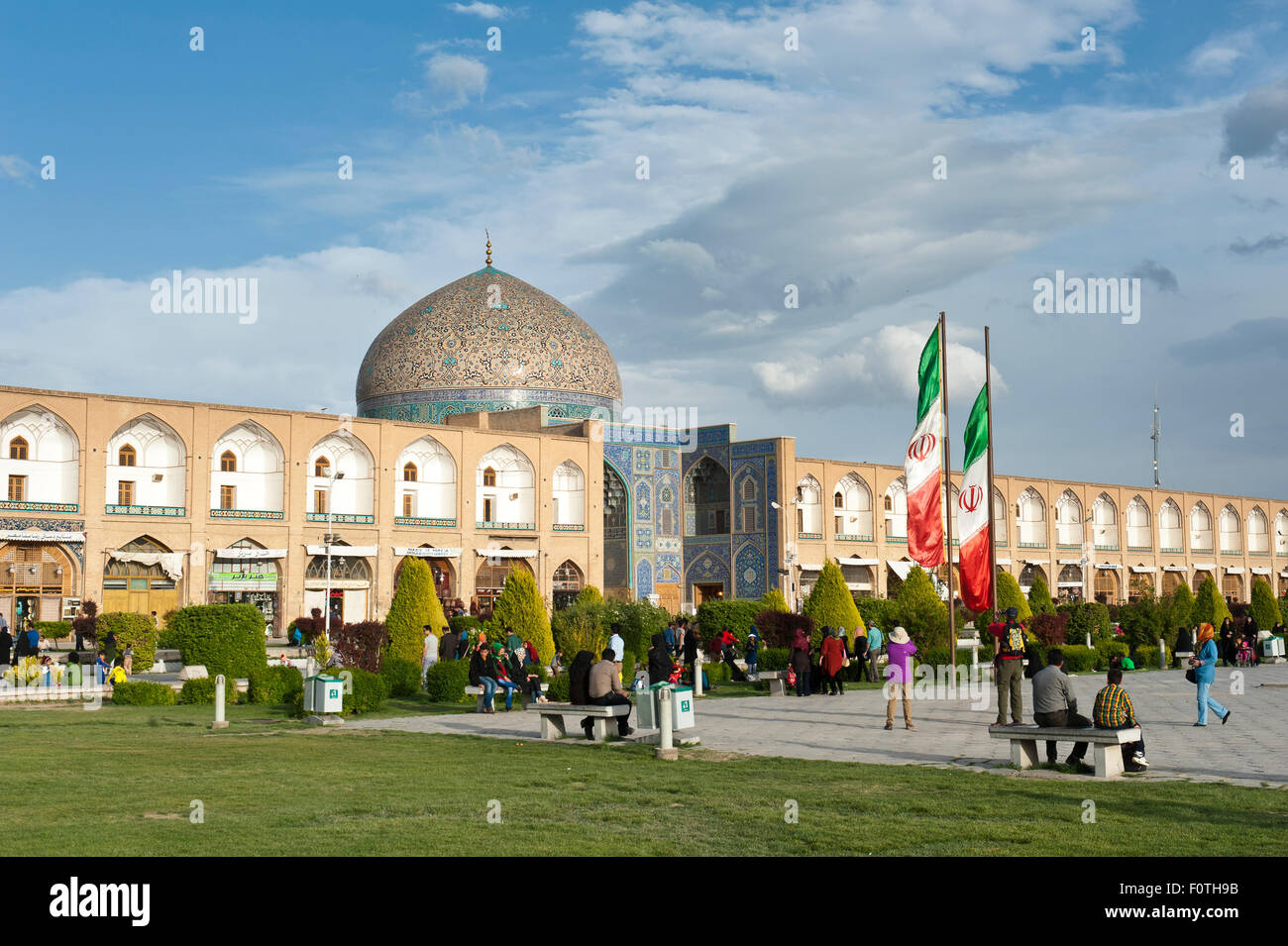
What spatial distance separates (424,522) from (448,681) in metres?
23.6

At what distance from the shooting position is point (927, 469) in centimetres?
1491

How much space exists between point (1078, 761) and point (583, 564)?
34027 mm

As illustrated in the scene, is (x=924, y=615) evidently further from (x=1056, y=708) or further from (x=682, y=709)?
(x=1056, y=708)

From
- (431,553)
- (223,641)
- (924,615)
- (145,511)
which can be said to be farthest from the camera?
(431,553)

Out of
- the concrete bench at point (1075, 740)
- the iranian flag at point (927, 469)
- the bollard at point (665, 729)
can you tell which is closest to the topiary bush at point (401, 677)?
the iranian flag at point (927, 469)

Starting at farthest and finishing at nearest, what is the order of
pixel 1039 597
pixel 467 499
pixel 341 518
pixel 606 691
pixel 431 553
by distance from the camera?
1. pixel 467 499
2. pixel 431 553
3. pixel 341 518
4. pixel 1039 597
5. pixel 606 691

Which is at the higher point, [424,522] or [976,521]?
[424,522]

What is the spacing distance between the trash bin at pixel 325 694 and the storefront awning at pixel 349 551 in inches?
908

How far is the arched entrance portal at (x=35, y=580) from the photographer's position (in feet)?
106

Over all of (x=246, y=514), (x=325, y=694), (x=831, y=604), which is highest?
(x=246, y=514)

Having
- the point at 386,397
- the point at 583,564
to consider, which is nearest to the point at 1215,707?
the point at 583,564

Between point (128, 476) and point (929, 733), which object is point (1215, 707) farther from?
point (128, 476)

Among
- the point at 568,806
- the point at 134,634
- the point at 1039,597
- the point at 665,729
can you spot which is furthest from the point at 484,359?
the point at 568,806

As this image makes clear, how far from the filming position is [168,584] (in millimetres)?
34812
